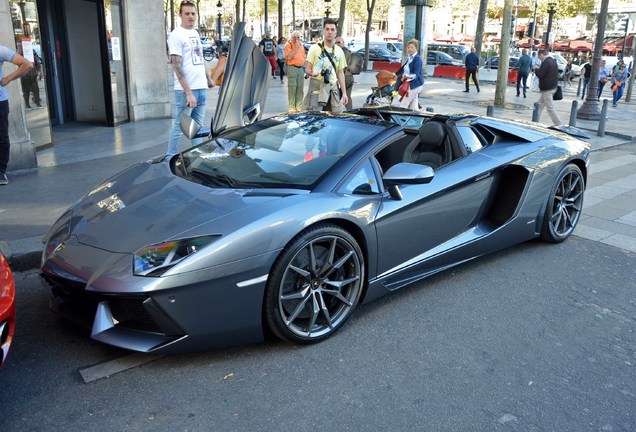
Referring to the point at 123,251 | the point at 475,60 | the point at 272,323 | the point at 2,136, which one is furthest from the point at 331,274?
the point at 475,60

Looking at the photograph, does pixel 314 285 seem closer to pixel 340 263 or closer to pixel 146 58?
pixel 340 263

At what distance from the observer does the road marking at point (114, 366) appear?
118 inches

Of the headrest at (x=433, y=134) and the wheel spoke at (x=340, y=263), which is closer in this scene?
the wheel spoke at (x=340, y=263)

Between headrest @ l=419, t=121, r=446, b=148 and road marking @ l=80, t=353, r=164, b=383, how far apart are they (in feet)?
8.16

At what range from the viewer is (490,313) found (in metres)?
3.90

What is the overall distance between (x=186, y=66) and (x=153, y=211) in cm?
438

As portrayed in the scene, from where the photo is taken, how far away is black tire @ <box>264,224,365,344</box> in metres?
3.14

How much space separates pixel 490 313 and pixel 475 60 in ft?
64.4

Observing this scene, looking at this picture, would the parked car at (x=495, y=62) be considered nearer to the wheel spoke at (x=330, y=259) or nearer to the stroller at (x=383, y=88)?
the stroller at (x=383, y=88)

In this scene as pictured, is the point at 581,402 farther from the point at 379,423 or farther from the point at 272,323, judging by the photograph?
the point at 272,323

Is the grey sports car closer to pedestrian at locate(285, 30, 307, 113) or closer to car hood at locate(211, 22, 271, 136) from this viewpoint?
car hood at locate(211, 22, 271, 136)

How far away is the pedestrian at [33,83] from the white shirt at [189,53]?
2433 millimetres

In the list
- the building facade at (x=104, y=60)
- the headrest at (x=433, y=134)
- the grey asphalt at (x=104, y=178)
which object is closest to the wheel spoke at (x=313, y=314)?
the headrest at (x=433, y=134)

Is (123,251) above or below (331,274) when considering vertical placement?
above
